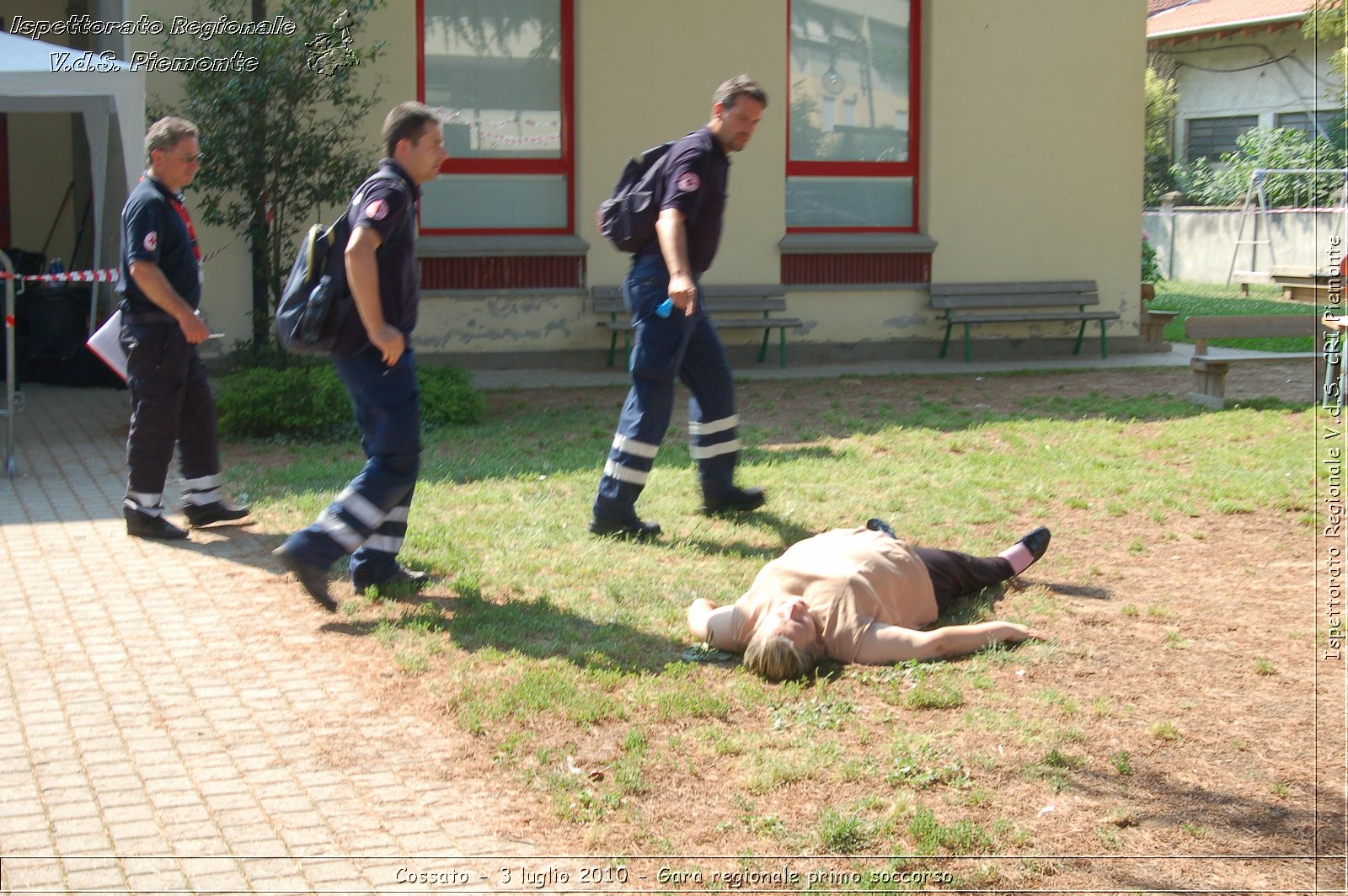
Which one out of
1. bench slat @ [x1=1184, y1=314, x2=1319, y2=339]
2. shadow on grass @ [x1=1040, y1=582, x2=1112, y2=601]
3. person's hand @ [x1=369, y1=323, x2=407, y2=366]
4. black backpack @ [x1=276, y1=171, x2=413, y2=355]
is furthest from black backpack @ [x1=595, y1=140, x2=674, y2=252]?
bench slat @ [x1=1184, y1=314, x2=1319, y2=339]

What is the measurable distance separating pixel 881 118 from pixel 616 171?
305cm

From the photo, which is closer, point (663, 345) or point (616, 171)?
point (663, 345)

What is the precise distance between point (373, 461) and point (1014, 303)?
1018cm

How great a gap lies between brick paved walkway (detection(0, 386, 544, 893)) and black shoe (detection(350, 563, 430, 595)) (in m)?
0.25

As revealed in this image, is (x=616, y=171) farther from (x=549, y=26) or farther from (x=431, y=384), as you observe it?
(x=431, y=384)

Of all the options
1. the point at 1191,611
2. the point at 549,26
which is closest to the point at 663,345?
the point at 1191,611

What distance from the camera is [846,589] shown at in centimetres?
509

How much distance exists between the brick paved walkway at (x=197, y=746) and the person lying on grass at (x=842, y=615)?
125 cm

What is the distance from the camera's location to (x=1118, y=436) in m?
9.79

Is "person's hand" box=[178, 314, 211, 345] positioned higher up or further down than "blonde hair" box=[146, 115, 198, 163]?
further down

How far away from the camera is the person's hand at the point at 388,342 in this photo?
5.53m

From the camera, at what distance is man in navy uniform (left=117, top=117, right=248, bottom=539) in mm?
6801

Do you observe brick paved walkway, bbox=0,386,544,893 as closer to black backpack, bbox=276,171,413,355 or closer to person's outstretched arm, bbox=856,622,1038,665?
black backpack, bbox=276,171,413,355

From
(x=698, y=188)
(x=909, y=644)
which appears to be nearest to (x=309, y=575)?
(x=909, y=644)
